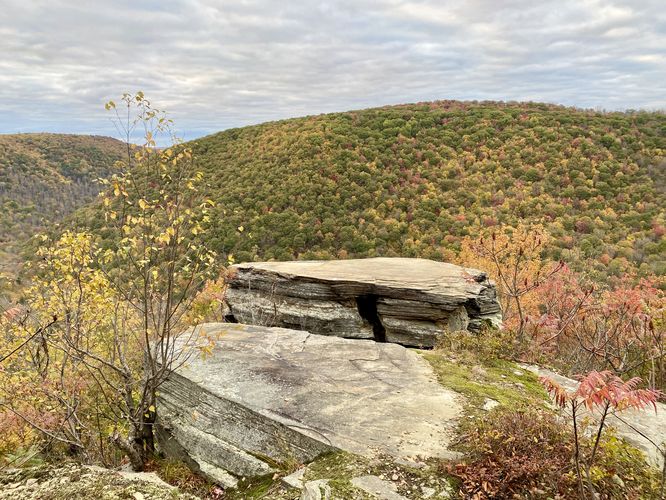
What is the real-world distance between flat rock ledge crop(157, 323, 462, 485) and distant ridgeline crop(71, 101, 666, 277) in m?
24.9

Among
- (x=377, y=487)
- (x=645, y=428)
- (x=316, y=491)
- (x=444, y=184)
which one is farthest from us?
(x=444, y=184)

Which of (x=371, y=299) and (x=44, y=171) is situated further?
(x=44, y=171)

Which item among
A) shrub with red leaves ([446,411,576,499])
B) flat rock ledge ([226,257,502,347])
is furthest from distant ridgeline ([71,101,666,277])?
shrub with red leaves ([446,411,576,499])

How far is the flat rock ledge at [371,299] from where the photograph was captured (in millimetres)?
12156

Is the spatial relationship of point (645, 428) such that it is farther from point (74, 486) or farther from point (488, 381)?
point (74, 486)

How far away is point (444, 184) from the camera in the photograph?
158ft

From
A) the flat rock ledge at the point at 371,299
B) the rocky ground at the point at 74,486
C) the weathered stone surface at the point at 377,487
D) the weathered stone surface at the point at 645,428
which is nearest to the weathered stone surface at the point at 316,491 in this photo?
the weathered stone surface at the point at 377,487

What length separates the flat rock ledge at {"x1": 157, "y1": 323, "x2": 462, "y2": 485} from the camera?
540cm

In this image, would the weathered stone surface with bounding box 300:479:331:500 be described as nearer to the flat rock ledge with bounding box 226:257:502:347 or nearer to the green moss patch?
the green moss patch

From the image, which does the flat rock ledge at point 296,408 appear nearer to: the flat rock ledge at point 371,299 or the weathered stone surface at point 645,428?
the weathered stone surface at point 645,428

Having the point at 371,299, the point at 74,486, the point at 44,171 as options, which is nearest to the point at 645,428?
the point at 74,486

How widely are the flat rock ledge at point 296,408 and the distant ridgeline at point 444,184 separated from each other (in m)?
24.9

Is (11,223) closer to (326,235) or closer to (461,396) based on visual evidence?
(326,235)

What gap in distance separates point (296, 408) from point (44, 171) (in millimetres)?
138913
